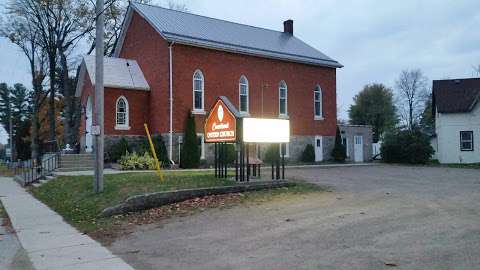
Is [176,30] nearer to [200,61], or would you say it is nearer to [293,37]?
[200,61]

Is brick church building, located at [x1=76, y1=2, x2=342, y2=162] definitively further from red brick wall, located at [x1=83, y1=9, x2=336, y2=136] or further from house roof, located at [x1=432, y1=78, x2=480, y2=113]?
house roof, located at [x1=432, y1=78, x2=480, y2=113]

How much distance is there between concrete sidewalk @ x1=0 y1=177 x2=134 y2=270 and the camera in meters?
7.05

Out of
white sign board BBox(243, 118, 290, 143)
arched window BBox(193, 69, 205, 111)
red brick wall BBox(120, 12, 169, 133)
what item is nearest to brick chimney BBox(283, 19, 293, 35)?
arched window BBox(193, 69, 205, 111)

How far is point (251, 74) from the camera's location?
96.8 feet

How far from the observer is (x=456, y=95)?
36.1m

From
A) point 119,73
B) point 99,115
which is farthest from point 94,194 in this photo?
point 119,73

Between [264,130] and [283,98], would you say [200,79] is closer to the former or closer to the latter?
[283,98]

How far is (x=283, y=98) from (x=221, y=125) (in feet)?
56.8

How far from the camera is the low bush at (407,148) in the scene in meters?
32.3

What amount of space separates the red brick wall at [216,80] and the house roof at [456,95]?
908 centimetres

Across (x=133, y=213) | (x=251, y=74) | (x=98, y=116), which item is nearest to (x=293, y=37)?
(x=251, y=74)

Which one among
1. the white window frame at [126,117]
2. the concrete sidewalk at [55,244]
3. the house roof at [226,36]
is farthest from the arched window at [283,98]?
the concrete sidewalk at [55,244]

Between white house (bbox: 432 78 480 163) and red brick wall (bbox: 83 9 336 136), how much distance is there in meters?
8.97

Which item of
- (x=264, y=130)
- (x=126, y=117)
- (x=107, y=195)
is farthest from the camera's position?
(x=126, y=117)
